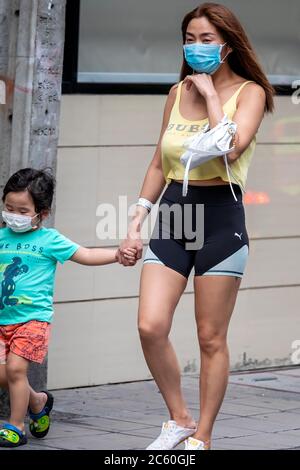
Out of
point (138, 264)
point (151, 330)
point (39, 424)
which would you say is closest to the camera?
point (151, 330)

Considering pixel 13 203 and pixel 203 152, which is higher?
pixel 203 152

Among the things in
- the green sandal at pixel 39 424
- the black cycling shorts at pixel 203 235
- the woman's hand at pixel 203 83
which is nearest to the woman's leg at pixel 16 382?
the green sandal at pixel 39 424

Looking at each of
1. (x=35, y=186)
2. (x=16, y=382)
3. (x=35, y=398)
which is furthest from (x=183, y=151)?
(x=35, y=398)

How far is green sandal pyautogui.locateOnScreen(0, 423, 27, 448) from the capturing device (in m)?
6.12

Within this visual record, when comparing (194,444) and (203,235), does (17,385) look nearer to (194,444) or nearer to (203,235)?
(194,444)

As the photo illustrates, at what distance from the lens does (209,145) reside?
554cm

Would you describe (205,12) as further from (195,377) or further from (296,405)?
(195,377)

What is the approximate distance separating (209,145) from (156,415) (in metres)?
2.34

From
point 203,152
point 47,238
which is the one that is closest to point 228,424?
point 47,238

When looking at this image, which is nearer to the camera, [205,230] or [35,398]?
[205,230]

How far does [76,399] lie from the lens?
25.6ft
